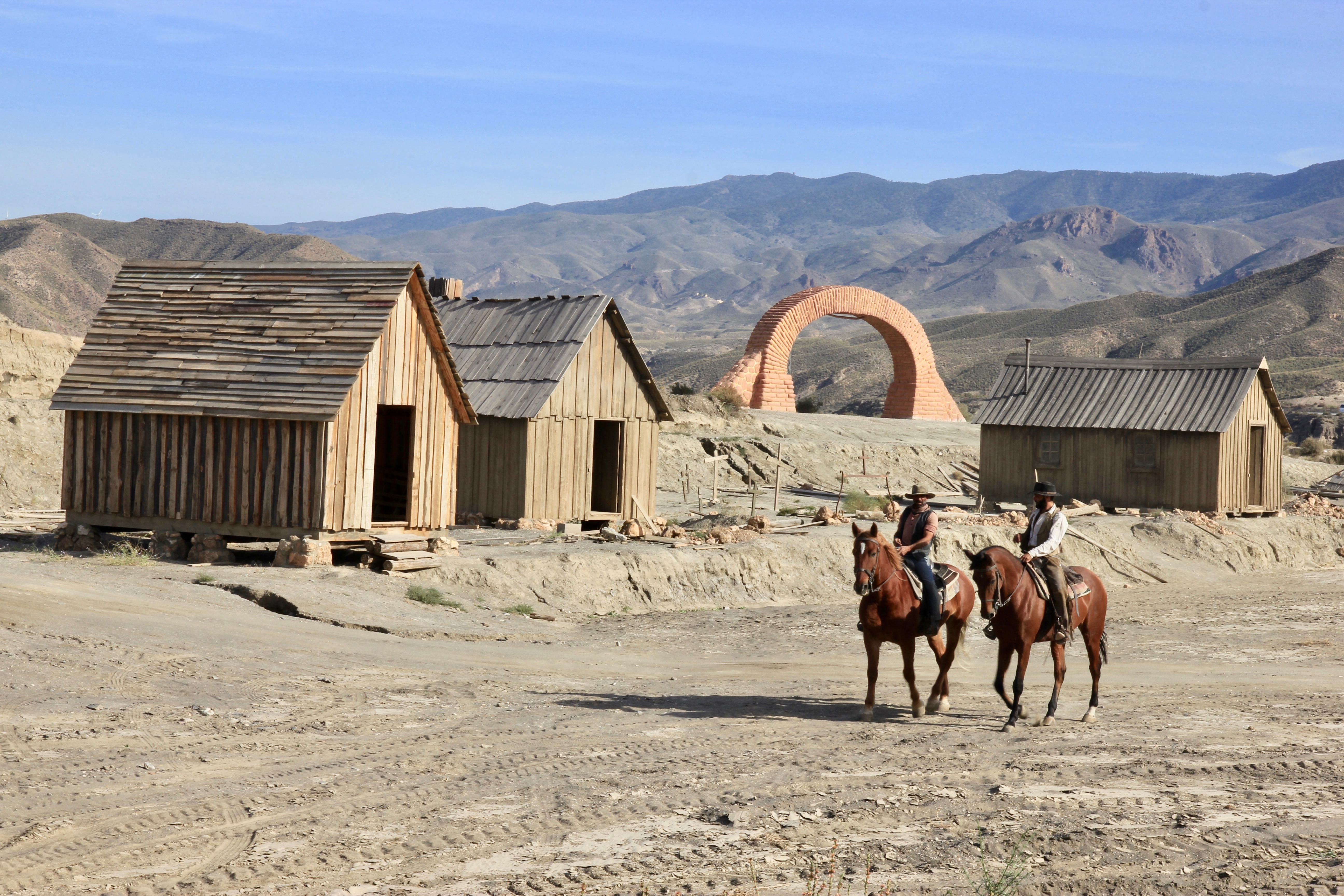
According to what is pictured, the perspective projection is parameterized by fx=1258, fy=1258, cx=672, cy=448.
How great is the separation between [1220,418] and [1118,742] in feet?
71.9

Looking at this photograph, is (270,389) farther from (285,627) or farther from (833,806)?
(833,806)

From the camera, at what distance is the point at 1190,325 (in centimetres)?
10994

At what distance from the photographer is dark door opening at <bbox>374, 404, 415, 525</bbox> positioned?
23.4 meters

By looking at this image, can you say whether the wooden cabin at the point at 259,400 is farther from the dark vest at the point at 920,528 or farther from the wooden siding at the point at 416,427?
the dark vest at the point at 920,528

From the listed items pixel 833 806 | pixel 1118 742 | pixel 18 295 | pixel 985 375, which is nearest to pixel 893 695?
pixel 1118 742

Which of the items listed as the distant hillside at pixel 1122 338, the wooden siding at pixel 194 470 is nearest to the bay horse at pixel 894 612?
the wooden siding at pixel 194 470

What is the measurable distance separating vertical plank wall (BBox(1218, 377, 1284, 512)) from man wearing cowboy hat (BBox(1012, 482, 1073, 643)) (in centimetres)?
2059

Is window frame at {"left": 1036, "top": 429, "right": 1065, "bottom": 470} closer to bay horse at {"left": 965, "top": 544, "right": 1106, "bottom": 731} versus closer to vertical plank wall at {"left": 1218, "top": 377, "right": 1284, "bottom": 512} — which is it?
vertical plank wall at {"left": 1218, "top": 377, "right": 1284, "bottom": 512}

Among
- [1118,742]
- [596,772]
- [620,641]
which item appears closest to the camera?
[596,772]

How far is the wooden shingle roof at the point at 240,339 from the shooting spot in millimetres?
18266

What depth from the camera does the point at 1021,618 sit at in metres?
11.1

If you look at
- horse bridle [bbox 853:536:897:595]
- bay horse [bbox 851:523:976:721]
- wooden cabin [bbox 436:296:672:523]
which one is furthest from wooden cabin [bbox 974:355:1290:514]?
horse bridle [bbox 853:536:897:595]

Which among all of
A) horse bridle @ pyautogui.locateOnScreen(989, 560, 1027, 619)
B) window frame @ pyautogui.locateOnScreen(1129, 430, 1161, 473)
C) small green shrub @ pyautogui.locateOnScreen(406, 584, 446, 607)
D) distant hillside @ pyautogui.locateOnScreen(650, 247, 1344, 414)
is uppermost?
distant hillside @ pyautogui.locateOnScreen(650, 247, 1344, 414)

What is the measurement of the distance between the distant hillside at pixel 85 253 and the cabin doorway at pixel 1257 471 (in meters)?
27.1
